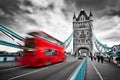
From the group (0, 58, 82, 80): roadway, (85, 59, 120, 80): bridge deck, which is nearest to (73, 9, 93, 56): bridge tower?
(85, 59, 120, 80): bridge deck

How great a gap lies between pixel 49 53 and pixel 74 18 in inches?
3294

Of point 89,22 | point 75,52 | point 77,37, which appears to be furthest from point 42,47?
point 89,22

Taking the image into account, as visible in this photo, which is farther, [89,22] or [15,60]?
[89,22]

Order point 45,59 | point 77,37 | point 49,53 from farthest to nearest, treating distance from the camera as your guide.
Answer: point 77,37, point 49,53, point 45,59

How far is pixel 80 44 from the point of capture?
86875 millimetres

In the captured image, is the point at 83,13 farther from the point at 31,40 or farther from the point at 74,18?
the point at 31,40

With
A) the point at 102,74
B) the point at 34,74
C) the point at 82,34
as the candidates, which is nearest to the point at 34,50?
the point at 34,74

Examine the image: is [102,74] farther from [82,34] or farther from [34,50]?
[82,34]

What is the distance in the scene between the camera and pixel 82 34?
298ft

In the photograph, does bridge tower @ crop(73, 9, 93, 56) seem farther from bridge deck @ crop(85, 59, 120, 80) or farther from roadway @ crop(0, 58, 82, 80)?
roadway @ crop(0, 58, 82, 80)

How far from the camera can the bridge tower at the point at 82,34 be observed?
8600cm

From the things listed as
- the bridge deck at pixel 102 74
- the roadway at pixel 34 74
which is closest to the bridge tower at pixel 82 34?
the bridge deck at pixel 102 74

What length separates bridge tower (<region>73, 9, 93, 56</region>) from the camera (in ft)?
282

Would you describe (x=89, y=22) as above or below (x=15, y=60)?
above
